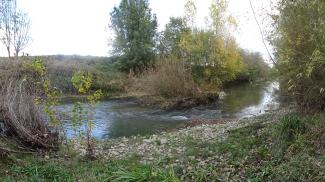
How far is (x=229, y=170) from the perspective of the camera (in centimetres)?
692

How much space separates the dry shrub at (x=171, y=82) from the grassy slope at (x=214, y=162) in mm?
13301

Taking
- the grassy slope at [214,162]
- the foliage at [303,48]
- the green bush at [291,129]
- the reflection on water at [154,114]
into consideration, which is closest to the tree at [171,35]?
the reflection on water at [154,114]

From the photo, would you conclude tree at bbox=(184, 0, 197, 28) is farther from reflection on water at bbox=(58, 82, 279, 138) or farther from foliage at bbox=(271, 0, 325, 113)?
foliage at bbox=(271, 0, 325, 113)

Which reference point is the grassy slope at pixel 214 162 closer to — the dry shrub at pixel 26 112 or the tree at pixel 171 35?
the dry shrub at pixel 26 112

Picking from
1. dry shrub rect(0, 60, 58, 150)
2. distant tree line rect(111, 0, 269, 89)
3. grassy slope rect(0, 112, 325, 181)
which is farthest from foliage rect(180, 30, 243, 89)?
dry shrub rect(0, 60, 58, 150)

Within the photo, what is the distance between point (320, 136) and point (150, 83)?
17.5 meters

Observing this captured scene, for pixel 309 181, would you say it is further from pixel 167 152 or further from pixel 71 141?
pixel 71 141

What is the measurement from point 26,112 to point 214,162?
14.9ft

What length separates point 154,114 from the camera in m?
20.0

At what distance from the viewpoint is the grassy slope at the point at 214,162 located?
620 centimetres

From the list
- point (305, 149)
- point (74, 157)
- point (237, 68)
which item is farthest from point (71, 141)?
point (237, 68)

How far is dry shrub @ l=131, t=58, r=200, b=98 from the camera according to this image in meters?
22.9

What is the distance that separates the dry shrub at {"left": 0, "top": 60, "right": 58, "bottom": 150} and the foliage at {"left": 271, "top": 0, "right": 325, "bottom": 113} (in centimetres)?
574

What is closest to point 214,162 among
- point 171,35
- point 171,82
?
point 171,82
